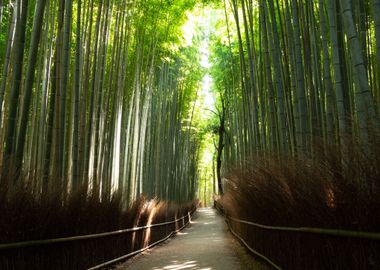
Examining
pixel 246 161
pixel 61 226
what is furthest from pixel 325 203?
pixel 246 161

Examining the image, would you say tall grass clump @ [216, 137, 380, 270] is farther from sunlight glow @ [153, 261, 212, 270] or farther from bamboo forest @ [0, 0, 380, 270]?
sunlight glow @ [153, 261, 212, 270]

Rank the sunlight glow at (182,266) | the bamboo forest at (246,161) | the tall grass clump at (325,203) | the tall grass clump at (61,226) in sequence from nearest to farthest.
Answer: the tall grass clump at (325,203) < the bamboo forest at (246,161) < the tall grass clump at (61,226) < the sunlight glow at (182,266)

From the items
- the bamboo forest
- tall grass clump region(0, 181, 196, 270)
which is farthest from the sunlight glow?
tall grass clump region(0, 181, 196, 270)

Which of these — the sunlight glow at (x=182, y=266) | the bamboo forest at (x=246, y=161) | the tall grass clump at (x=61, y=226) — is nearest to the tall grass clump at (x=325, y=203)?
the bamboo forest at (x=246, y=161)

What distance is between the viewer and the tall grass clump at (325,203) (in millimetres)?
2143

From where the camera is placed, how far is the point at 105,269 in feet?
18.0

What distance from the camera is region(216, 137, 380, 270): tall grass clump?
84.4 inches

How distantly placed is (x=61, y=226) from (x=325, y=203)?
248 cm

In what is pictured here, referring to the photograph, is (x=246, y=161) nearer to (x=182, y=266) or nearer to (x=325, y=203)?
(x=182, y=266)

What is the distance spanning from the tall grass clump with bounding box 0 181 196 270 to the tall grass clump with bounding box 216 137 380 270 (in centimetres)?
205

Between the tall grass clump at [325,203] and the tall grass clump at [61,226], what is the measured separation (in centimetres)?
205

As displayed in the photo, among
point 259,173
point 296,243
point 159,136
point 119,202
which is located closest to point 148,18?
point 159,136

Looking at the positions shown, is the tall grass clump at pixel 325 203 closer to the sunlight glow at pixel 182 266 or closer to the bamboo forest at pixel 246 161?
the bamboo forest at pixel 246 161

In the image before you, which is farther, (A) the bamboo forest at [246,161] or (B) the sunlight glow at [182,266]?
(B) the sunlight glow at [182,266]
